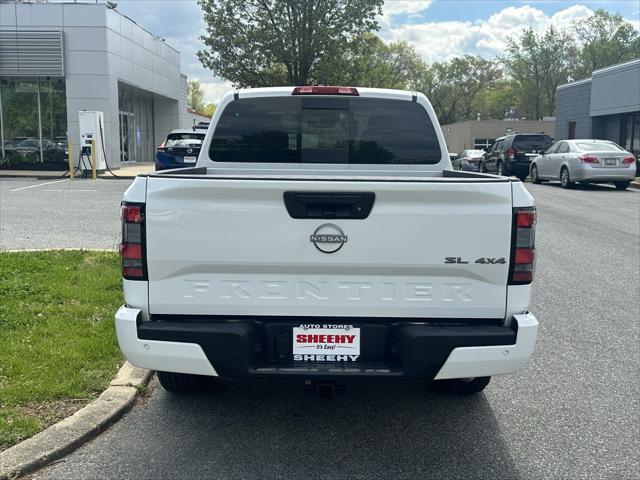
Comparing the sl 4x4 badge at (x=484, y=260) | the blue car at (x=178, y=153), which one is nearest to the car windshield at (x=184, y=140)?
the blue car at (x=178, y=153)

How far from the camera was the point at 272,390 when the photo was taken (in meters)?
4.40

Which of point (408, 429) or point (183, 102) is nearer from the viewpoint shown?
point (408, 429)

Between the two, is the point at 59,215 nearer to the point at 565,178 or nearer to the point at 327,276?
the point at 327,276

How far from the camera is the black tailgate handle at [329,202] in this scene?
317cm

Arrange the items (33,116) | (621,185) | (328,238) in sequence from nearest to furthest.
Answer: (328,238) < (621,185) < (33,116)

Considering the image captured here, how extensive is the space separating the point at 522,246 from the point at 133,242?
194 cm

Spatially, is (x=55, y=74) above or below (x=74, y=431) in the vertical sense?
Result: above

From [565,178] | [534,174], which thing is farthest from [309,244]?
[534,174]

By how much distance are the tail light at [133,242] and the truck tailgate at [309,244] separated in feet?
0.16

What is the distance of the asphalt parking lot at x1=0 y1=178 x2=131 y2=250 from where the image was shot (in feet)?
31.0

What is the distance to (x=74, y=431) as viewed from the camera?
358cm

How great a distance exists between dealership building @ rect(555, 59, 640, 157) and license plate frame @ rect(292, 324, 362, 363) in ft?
93.0

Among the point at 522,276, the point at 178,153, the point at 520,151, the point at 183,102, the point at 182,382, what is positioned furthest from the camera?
the point at 183,102

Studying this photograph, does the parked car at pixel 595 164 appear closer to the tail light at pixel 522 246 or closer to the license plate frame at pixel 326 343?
the tail light at pixel 522 246
